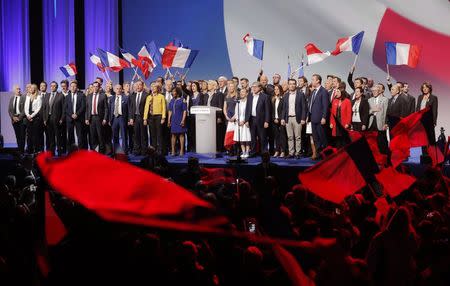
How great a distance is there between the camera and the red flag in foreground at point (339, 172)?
13.4 feet

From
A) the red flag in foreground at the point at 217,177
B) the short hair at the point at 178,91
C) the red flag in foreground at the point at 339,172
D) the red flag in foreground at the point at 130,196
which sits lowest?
the red flag in foreground at the point at 217,177

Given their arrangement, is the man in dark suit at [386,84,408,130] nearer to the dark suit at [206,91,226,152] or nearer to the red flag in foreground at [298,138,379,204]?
the dark suit at [206,91,226,152]

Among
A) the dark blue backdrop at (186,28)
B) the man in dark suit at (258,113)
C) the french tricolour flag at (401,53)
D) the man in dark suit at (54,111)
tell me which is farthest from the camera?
the dark blue backdrop at (186,28)

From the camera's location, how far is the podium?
11.3 metres

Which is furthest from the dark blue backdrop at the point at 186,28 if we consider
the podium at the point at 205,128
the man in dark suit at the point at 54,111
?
the man in dark suit at the point at 54,111

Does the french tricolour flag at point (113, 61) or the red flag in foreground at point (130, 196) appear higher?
the french tricolour flag at point (113, 61)

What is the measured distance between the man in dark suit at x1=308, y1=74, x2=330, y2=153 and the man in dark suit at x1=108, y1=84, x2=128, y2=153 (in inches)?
161

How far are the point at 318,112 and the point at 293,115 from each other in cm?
53

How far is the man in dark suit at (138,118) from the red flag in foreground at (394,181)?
7.68m

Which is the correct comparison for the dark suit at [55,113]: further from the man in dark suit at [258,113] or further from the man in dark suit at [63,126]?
the man in dark suit at [258,113]

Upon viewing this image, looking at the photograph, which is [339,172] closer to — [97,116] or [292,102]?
[292,102]

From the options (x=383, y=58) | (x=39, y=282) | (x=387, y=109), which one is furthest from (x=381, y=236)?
(x=383, y=58)

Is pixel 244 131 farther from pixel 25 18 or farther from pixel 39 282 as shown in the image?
pixel 25 18

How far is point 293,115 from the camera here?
429 inches
